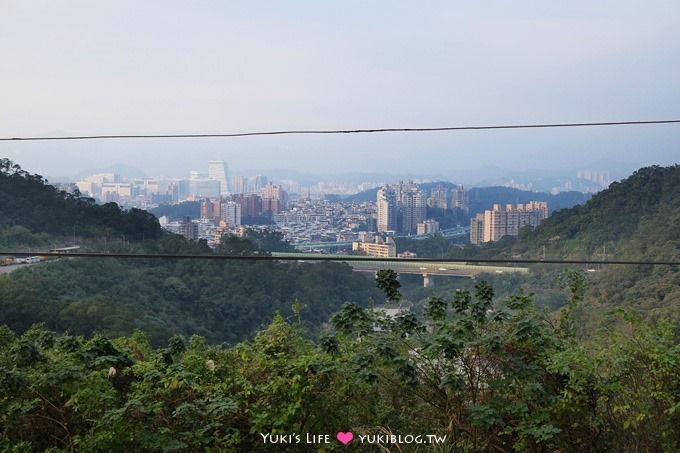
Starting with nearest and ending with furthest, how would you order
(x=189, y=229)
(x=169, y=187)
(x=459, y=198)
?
(x=459, y=198), (x=189, y=229), (x=169, y=187)

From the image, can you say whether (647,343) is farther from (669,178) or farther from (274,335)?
(669,178)

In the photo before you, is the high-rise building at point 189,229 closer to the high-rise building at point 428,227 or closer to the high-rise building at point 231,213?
the high-rise building at point 231,213

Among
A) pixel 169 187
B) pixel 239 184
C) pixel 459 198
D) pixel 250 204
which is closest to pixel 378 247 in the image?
pixel 459 198

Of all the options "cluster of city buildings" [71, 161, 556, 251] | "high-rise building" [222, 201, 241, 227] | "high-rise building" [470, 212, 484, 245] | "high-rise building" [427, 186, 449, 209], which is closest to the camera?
"cluster of city buildings" [71, 161, 556, 251]

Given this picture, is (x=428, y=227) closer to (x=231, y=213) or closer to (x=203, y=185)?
(x=231, y=213)

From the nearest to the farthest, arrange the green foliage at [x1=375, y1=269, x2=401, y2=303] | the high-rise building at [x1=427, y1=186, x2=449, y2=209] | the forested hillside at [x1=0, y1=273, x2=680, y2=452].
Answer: the forested hillside at [x1=0, y1=273, x2=680, y2=452] → the green foliage at [x1=375, y1=269, x2=401, y2=303] → the high-rise building at [x1=427, y1=186, x2=449, y2=209]

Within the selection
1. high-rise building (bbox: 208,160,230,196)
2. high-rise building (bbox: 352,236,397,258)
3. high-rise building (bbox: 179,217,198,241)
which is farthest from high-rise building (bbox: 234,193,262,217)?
high-rise building (bbox: 352,236,397,258)

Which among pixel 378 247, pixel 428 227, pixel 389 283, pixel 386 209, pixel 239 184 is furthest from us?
pixel 239 184

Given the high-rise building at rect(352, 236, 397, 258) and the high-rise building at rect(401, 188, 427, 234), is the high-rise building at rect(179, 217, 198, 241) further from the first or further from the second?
the high-rise building at rect(401, 188, 427, 234)
